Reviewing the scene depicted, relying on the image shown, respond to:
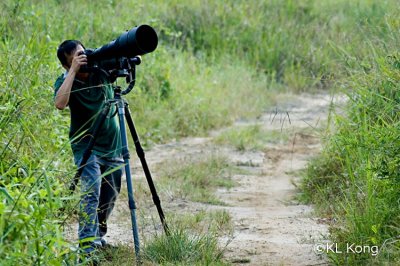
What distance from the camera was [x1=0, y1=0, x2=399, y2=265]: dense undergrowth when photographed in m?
3.93

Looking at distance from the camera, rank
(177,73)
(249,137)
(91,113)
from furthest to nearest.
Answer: (177,73)
(249,137)
(91,113)

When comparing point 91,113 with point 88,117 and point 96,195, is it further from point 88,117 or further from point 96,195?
point 96,195

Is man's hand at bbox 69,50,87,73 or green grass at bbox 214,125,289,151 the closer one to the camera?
man's hand at bbox 69,50,87,73

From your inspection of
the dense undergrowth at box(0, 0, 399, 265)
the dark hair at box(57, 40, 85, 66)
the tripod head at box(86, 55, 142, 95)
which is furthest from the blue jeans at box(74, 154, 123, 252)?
the dark hair at box(57, 40, 85, 66)

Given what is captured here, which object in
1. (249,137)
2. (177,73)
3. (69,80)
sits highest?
(69,80)

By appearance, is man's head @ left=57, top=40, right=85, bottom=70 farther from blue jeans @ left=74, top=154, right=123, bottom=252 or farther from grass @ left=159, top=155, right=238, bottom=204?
grass @ left=159, top=155, right=238, bottom=204

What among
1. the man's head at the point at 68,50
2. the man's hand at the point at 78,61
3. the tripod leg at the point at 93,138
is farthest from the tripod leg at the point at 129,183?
the man's head at the point at 68,50

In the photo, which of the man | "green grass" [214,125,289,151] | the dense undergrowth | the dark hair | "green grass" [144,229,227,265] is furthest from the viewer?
"green grass" [214,125,289,151]

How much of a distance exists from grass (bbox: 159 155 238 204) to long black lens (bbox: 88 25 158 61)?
2.13 m

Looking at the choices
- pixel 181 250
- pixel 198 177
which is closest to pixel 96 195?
pixel 181 250

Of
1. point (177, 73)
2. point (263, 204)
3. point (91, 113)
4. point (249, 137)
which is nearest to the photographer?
point (91, 113)

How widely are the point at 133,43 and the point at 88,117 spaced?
76cm

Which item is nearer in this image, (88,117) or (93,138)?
(93,138)

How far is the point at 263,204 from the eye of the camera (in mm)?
6312
